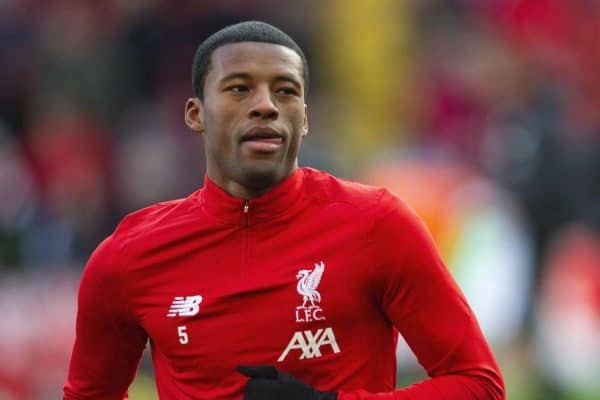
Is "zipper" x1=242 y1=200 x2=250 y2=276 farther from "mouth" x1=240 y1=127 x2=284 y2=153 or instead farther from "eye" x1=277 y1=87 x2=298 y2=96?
"eye" x1=277 y1=87 x2=298 y2=96

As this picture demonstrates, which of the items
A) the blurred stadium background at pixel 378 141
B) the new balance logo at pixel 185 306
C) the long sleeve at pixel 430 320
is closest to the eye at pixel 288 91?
the long sleeve at pixel 430 320

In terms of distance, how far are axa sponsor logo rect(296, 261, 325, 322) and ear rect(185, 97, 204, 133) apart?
562 millimetres

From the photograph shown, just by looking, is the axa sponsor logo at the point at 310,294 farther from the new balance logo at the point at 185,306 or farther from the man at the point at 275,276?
the new balance logo at the point at 185,306

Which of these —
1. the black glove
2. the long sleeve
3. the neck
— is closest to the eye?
the neck

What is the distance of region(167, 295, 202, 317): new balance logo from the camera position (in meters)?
3.92

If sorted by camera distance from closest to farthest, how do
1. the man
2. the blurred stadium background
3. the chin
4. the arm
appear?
the man → the chin → the arm → the blurred stadium background

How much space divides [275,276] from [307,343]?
208mm

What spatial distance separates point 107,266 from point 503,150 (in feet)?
20.9

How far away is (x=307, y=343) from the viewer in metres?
3.82

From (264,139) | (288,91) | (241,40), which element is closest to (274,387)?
(264,139)

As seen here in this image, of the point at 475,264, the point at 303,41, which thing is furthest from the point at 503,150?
the point at 303,41

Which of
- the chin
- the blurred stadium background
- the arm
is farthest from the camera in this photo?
the blurred stadium background

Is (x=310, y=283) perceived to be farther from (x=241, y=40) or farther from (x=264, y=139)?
(x=241, y=40)

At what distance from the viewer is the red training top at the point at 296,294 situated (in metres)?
3.78
